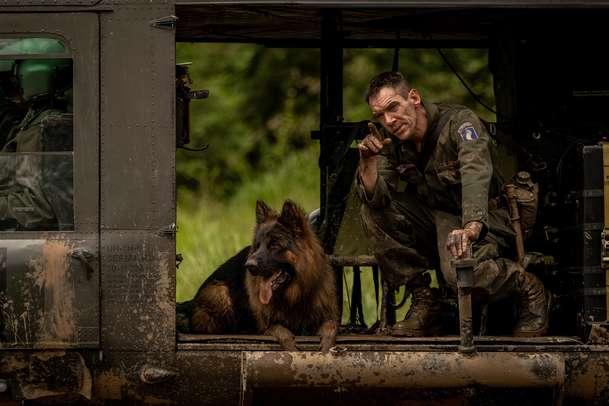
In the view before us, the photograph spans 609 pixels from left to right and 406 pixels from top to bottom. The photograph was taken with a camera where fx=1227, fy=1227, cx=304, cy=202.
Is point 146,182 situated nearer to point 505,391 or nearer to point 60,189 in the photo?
point 60,189

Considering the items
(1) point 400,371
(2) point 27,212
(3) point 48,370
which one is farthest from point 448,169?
(3) point 48,370

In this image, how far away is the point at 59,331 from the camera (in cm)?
534

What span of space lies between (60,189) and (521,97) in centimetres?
282

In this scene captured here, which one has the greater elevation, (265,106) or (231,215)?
(265,106)

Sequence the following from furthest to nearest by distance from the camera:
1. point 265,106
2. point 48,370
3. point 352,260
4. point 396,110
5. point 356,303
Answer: point 265,106 < point 356,303 < point 352,260 < point 396,110 < point 48,370

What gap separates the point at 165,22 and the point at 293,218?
121cm

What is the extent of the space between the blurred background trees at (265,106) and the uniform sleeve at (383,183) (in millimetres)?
6885

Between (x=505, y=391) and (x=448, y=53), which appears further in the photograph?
(x=448, y=53)

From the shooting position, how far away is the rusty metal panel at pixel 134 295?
5.39 meters

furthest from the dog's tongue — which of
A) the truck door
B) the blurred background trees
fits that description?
the blurred background trees

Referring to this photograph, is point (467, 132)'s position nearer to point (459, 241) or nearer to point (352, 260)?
point (459, 241)

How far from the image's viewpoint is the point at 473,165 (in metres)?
5.61

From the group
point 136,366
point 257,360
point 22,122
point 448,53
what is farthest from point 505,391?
point 448,53

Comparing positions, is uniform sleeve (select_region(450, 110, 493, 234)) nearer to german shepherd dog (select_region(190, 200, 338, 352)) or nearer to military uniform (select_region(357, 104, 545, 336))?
military uniform (select_region(357, 104, 545, 336))
